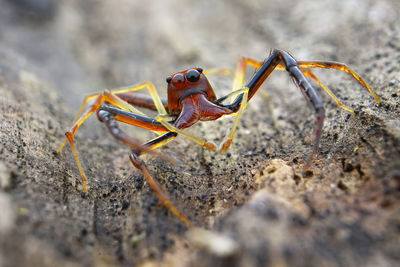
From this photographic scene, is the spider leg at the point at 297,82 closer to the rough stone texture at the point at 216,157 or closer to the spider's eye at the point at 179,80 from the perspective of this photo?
the rough stone texture at the point at 216,157

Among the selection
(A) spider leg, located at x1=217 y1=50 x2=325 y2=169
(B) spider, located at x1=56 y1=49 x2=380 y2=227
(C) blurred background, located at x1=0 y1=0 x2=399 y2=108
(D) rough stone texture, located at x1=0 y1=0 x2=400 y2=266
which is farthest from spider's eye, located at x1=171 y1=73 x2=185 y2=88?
(C) blurred background, located at x1=0 y1=0 x2=399 y2=108

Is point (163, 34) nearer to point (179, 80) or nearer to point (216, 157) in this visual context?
point (179, 80)

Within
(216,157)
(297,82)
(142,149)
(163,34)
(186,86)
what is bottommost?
(142,149)

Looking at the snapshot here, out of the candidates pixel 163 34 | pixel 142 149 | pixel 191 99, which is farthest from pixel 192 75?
pixel 163 34

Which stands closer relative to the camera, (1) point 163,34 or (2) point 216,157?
(2) point 216,157

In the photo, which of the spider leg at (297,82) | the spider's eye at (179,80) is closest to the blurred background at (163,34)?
the spider's eye at (179,80)

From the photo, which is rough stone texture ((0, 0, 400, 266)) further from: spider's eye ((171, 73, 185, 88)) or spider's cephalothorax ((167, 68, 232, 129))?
spider's eye ((171, 73, 185, 88))

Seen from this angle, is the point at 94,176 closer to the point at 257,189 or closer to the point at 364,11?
the point at 257,189

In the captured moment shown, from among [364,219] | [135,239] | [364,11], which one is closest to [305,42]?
[364,11]
